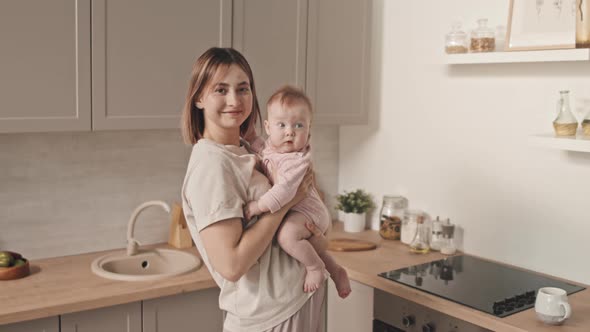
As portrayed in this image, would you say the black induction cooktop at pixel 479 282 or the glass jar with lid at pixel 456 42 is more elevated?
the glass jar with lid at pixel 456 42

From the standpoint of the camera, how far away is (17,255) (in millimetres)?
2543

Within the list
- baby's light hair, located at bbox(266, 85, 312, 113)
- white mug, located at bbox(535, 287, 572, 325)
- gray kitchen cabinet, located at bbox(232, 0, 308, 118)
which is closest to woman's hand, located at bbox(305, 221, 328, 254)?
baby's light hair, located at bbox(266, 85, 312, 113)

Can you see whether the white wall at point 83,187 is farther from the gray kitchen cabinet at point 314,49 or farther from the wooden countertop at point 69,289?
the gray kitchen cabinet at point 314,49

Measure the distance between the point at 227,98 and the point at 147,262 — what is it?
4.20ft

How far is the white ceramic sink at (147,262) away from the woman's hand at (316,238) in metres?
0.85

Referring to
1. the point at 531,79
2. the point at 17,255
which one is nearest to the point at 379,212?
the point at 531,79

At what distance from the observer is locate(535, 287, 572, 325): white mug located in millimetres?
2064

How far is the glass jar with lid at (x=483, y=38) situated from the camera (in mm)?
2691

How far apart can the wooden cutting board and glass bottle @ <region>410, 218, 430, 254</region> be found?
Answer: 178 millimetres

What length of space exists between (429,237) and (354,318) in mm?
548

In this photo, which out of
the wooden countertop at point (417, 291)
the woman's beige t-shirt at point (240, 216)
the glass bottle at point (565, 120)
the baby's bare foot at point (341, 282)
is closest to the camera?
the woman's beige t-shirt at point (240, 216)

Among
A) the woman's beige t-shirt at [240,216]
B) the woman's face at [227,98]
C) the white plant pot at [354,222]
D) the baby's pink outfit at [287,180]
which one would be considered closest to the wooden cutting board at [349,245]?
the white plant pot at [354,222]

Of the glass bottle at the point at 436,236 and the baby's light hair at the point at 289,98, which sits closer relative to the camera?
the baby's light hair at the point at 289,98

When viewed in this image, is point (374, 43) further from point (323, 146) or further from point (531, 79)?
point (531, 79)
